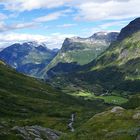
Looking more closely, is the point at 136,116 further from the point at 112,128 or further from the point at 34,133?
the point at 34,133

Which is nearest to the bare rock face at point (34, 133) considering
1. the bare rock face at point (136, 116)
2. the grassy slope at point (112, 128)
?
the grassy slope at point (112, 128)

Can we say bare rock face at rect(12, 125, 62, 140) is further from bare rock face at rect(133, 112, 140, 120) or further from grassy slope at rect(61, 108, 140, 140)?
bare rock face at rect(133, 112, 140, 120)

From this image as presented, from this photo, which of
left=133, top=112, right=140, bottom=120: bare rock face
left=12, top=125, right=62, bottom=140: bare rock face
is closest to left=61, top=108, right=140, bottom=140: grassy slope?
left=133, top=112, right=140, bottom=120: bare rock face

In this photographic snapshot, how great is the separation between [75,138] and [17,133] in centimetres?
2982

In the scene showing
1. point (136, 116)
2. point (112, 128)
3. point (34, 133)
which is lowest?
point (34, 133)

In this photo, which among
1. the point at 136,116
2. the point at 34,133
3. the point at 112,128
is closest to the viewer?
the point at 112,128

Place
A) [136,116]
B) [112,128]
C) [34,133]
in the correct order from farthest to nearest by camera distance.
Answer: [34,133]
[136,116]
[112,128]

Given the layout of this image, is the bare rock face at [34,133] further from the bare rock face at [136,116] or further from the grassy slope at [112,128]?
the bare rock face at [136,116]

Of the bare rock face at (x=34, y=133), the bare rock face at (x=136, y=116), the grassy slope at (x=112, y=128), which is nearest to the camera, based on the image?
the grassy slope at (x=112, y=128)

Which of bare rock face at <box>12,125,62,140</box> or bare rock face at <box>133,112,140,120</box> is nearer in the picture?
bare rock face at <box>12,125,62,140</box>

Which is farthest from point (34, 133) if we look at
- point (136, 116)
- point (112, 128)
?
point (136, 116)

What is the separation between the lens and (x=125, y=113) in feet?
595

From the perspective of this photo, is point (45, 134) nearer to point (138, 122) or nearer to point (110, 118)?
point (110, 118)

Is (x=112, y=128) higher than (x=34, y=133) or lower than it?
higher
